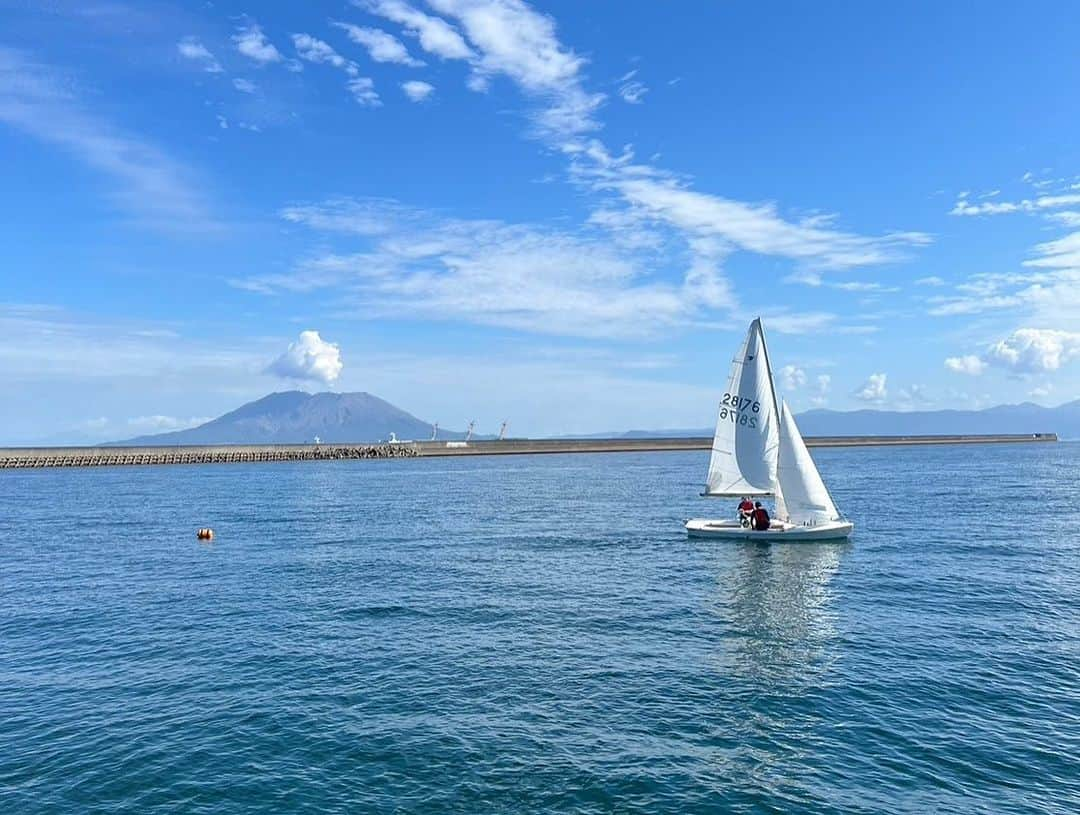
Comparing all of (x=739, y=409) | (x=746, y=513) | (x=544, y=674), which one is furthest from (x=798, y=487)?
(x=544, y=674)

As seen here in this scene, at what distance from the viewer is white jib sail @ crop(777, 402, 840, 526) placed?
2459 inches

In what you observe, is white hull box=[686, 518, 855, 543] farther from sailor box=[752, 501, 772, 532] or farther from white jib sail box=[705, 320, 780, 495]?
white jib sail box=[705, 320, 780, 495]

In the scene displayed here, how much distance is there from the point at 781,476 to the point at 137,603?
48.2 meters

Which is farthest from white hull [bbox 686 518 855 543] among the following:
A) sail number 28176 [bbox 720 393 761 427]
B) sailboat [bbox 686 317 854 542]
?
sail number 28176 [bbox 720 393 761 427]

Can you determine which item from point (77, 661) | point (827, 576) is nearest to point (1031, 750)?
point (827, 576)

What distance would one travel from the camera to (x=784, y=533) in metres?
60.3

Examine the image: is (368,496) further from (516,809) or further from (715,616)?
(516,809)

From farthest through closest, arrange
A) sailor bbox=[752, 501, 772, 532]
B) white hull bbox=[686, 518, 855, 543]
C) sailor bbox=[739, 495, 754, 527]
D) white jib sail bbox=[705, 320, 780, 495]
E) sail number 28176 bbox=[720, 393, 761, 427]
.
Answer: sail number 28176 bbox=[720, 393, 761, 427] → white jib sail bbox=[705, 320, 780, 495] → sailor bbox=[739, 495, 754, 527] → sailor bbox=[752, 501, 772, 532] → white hull bbox=[686, 518, 855, 543]

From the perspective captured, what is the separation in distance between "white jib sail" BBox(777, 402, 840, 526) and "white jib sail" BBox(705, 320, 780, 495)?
173 cm

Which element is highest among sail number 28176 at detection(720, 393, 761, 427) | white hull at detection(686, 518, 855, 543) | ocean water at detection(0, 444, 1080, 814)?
sail number 28176 at detection(720, 393, 761, 427)

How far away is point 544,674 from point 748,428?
42.4 metres

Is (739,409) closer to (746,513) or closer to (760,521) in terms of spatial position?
(746,513)

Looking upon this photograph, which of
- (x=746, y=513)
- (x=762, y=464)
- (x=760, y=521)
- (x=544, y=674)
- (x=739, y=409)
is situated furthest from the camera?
(x=739, y=409)

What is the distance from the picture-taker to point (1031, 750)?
22.9 metres
